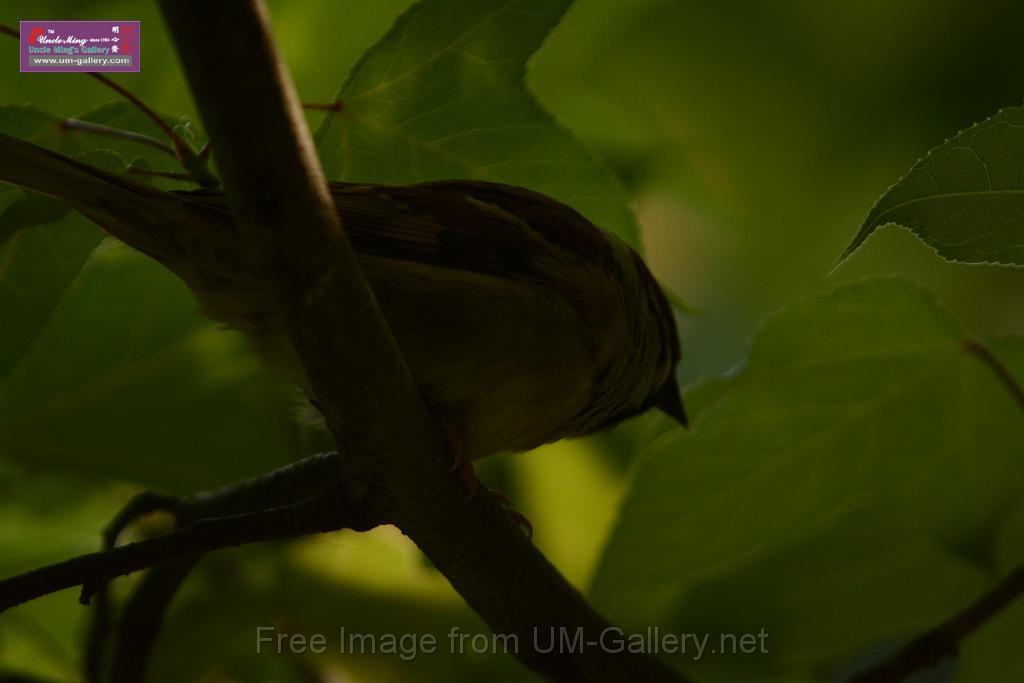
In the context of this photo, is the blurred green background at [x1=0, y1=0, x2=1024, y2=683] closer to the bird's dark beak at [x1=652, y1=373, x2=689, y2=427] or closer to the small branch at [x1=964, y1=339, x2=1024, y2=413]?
the bird's dark beak at [x1=652, y1=373, x2=689, y2=427]

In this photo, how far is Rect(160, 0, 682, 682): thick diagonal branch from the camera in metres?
0.88

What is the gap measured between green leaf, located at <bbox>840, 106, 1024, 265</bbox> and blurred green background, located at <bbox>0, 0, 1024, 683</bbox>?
0.28 m

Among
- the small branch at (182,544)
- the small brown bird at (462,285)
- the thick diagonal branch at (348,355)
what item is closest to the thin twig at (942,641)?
the thick diagonal branch at (348,355)

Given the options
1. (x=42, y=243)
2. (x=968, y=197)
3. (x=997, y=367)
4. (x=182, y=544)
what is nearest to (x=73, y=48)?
(x=42, y=243)

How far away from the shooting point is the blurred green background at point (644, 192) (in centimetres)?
208

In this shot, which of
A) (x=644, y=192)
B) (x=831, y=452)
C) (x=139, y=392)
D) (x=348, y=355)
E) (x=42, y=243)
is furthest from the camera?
(x=644, y=192)

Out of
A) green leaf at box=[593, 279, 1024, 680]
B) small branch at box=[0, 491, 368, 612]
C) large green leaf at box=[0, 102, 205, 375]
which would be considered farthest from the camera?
green leaf at box=[593, 279, 1024, 680]

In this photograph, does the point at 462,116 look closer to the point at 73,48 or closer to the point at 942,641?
the point at 73,48

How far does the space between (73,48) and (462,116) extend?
653mm

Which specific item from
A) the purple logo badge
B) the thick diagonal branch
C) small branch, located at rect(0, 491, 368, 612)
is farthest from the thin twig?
the purple logo badge

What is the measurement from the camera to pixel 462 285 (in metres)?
1.69

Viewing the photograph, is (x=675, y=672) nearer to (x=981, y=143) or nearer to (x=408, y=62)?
(x=981, y=143)

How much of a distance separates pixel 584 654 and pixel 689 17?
2.11 meters

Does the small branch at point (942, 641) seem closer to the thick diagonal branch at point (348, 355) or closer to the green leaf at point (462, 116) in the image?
the thick diagonal branch at point (348, 355)
